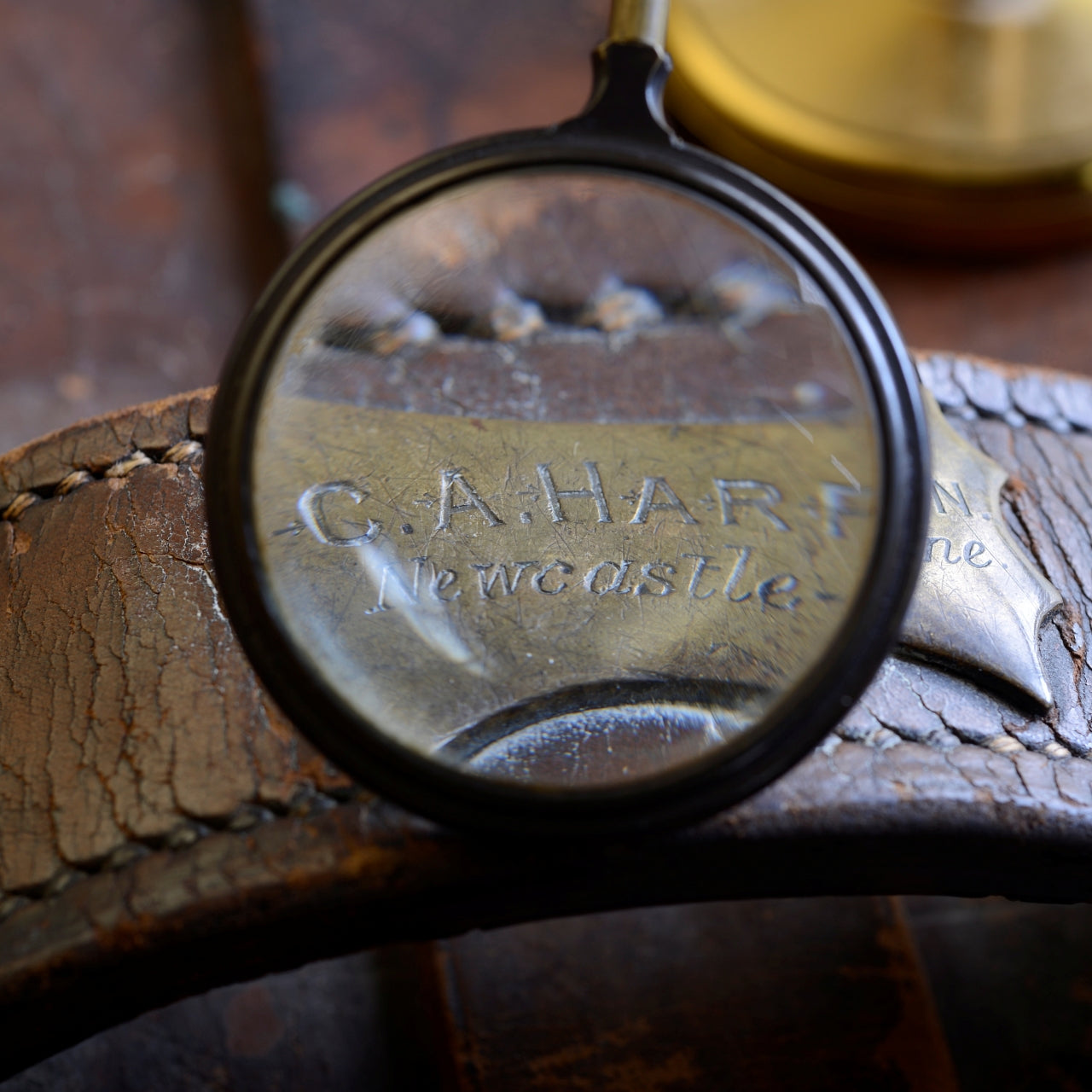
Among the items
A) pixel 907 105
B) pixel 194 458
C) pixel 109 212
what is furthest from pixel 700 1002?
pixel 109 212

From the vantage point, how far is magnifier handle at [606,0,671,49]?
16.3 inches

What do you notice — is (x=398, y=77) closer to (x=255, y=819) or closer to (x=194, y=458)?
(x=194, y=458)

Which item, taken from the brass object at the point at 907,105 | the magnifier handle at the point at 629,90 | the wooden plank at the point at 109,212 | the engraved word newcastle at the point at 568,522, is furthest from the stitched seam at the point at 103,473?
the brass object at the point at 907,105

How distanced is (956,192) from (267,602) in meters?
0.71

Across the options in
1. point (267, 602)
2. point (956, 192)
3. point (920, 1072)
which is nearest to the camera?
point (267, 602)

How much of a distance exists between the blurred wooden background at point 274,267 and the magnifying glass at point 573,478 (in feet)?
0.78

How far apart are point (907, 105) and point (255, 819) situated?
2.43 feet

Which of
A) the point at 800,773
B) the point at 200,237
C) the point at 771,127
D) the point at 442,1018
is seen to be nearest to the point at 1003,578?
the point at 800,773

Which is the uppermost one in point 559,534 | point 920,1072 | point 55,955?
point 559,534

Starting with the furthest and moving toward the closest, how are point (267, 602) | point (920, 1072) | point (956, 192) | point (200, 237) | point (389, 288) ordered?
point (200, 237) → point (956, 192) → point (920, 1072) → point (389, 288) → point (267, 602)

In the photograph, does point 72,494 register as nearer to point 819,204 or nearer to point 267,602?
point 267,602

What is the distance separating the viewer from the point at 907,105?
2.91 ft

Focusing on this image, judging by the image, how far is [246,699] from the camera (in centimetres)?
50

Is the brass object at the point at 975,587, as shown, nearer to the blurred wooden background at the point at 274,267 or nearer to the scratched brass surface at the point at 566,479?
the scratched brass surface at the point at 566,479
